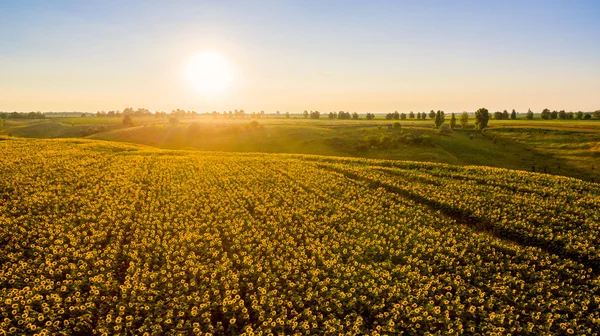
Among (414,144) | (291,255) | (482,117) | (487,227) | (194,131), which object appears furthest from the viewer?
(482,117)

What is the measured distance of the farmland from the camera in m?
18.3

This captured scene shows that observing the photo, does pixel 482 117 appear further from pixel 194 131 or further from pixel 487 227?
pixel 487 227

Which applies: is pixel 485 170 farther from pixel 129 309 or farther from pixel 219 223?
pixel 129 309

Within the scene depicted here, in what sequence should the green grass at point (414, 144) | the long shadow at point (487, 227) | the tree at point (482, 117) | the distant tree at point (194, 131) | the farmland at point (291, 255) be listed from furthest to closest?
the tree at point (482, 117) < the distant tree at point (194, 131) < the green grass at point (414, 144) < the long shadow at point (487, 227) < the farmland at point (291, 255)

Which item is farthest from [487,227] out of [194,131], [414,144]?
[194,131]

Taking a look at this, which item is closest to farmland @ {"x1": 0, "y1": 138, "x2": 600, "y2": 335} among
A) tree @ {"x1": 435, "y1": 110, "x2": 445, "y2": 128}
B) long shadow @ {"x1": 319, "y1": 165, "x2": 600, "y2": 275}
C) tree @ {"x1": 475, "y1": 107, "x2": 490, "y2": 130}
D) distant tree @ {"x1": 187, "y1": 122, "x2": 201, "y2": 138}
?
long shadow @ {"x1": 319, "y1": 165, "x2": 600, "y2": 275}

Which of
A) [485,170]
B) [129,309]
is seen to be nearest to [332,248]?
[129,309]

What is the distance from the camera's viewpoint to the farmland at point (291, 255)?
18.3 m

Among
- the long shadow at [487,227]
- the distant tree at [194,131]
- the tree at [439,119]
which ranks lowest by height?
the long shadow at [487,227]

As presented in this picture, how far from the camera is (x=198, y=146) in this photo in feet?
351

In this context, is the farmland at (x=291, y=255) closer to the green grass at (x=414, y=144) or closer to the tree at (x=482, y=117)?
the green grass at (x=414, y=144)

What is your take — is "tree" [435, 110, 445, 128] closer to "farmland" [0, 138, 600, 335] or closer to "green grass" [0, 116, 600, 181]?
"green grass" [0, 116, 600, 181]

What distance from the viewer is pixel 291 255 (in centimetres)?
2492

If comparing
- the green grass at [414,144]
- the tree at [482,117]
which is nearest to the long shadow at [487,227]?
the green grass at [414,144]
